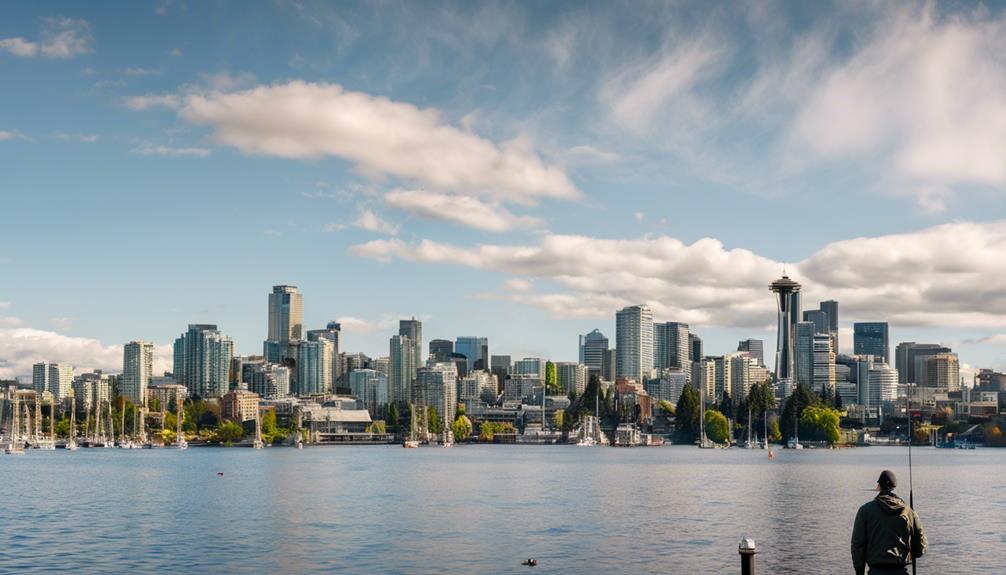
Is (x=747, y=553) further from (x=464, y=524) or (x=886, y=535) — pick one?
(x=464, y=524)

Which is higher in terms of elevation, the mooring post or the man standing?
the man standing

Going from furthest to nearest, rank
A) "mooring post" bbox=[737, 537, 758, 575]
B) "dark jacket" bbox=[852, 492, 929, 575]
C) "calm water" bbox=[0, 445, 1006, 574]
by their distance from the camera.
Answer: "calm water" bbox=[0, 445, 1006, 574] < "mooring post" bbox=[737, 537, 758, 575] < "dark jacket" bbox=[852, 492, 929, 575]

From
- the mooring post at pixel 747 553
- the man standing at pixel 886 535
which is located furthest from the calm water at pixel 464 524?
the man standing at pixel 886 535

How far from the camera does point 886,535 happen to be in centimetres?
2620

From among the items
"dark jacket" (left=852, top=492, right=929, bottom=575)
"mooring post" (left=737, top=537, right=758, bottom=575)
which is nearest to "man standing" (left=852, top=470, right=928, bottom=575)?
"dark jacket" (left=852, top=492, right=929, bottom=575)

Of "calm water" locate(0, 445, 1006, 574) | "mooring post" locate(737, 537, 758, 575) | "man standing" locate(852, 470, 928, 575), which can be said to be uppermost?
"man standing" locate(852, 470, 928, 575)

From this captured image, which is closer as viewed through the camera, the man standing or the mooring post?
the man standing

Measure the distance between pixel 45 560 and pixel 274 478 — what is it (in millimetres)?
84898

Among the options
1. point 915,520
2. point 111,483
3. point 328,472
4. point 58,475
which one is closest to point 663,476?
point 328,472

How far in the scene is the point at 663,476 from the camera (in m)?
147

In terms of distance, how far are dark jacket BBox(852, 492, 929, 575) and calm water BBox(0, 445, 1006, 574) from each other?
2879cm

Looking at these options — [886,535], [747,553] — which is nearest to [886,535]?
[886,535]

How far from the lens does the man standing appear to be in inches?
1030

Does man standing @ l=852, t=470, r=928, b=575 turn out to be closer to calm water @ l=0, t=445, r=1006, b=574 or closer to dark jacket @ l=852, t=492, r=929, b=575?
dark jacket @ l=852, t=492, r=929, b=575
